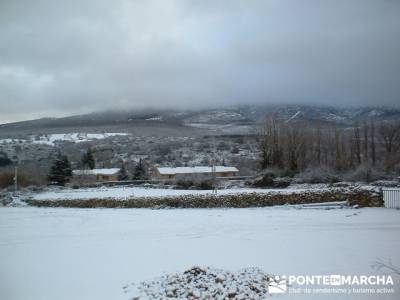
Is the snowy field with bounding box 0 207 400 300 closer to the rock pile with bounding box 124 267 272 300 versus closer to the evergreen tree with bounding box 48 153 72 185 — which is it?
the rock pile with bounding box 124 267 272 300

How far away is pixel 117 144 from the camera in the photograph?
359ft

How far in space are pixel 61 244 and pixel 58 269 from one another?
10.7ft

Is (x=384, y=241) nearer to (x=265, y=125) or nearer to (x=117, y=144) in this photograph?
(x=265, y=125)

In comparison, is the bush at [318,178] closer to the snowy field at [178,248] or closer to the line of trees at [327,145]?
the line of trees at [327,145]

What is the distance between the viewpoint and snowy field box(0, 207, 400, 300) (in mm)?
8203

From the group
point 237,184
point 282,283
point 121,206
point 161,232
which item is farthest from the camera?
point 237,184

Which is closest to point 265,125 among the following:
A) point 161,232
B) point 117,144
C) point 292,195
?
point 292,195

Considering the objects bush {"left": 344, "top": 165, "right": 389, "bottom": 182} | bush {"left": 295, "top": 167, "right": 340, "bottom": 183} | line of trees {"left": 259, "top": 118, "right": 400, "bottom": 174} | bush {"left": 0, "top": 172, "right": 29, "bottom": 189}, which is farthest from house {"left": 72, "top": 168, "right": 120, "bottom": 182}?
bush {"left": 344, "top": 165, "right": 389, "bottom": 182}

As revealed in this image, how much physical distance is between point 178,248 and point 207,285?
3.65 m

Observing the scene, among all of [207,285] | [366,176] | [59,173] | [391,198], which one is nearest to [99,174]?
[59,173]

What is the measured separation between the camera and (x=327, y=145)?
166 ft

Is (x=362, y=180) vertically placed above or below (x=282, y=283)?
below

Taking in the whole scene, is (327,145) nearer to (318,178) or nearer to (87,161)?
(318,178)

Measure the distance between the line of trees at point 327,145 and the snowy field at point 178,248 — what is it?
27533 mm
